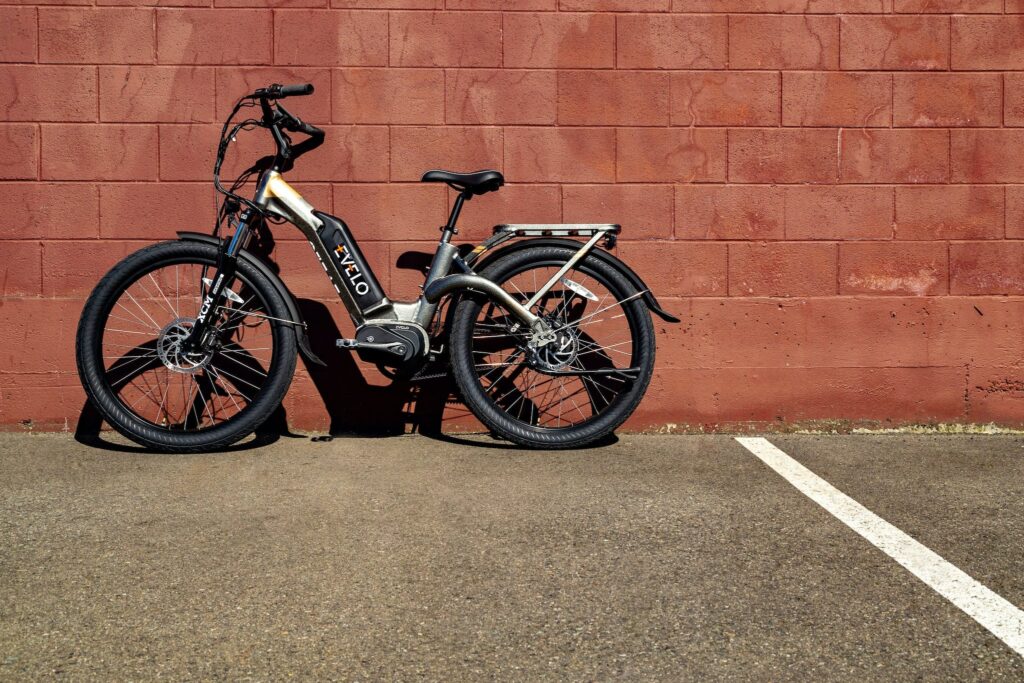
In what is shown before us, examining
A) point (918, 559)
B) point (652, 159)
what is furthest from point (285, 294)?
point (918, 559)

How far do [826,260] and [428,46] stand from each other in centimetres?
211

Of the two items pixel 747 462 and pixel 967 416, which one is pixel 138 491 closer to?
pixel 747 462

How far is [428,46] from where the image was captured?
4.96m

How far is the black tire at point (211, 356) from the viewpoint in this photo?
4523 millimetres

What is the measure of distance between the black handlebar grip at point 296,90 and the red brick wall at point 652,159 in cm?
43

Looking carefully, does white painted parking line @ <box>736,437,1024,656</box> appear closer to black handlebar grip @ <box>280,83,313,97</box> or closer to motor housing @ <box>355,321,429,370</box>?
motor housing @ <box>355,321,429,370</box>

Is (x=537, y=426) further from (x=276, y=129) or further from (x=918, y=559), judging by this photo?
(x=918, y=559)

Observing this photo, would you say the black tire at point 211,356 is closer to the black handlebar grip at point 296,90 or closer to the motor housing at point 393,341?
the motor housing at point 393,341

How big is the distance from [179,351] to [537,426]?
1.57m

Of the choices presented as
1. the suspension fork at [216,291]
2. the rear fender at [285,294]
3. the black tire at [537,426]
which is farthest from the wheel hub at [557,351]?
the suspension fork at [216,291]

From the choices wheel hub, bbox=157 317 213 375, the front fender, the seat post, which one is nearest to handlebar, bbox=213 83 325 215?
wheel hub, bbox=157 317 213 375

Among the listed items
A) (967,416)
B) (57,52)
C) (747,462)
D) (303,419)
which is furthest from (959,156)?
(57,52)

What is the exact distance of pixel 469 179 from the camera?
4645 millimetres

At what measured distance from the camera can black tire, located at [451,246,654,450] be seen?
4.65 metres
